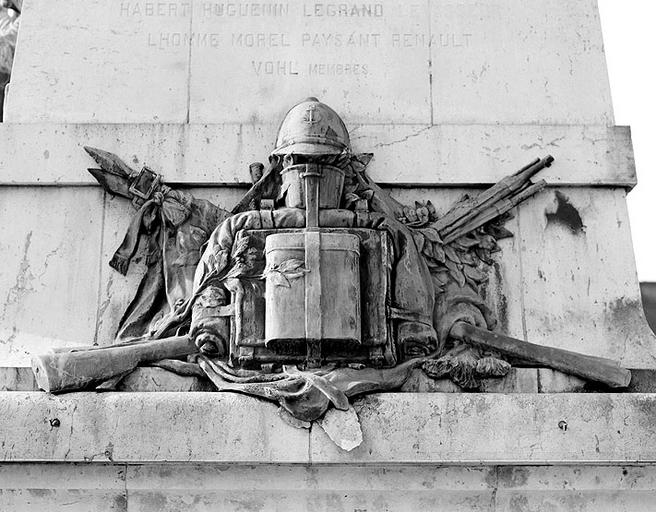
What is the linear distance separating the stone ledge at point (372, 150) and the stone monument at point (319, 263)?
0.06 feet

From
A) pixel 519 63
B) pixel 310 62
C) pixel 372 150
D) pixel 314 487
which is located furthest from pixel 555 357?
pixel 310 62

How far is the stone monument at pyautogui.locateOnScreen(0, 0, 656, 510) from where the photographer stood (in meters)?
7.49

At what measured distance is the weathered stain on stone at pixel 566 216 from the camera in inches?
338

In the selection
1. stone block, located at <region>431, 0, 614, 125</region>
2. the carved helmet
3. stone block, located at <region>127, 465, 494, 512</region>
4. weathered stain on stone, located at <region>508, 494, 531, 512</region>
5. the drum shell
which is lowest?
weathered stain on stone, located at <region>508, 494, 531, 512</region>

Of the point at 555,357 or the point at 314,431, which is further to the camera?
the point at 555,357

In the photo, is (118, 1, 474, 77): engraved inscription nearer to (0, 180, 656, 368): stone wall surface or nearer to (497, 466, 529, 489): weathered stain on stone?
(0, 180, 656, 368): stone wall surface

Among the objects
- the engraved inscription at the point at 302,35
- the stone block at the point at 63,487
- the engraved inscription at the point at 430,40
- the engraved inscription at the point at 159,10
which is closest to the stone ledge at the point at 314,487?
the stone block at the point at 63,487

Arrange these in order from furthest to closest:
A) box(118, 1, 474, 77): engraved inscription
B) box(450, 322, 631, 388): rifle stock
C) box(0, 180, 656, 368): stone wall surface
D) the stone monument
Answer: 1. box(118, 1, 474, 77): engraved inscription
2. box(0, 180, 656, 368): stone wall surface
3. box(450, 322, 631, 388): rifle stock
4. the stone monument

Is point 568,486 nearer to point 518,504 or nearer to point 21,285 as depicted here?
point 518,504

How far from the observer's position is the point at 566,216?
8609 millimetres

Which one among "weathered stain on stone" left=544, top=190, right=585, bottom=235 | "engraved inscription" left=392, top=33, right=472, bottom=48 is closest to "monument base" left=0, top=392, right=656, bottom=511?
"weathered stain on stone" left=544, top=190, right=585, bottom=235

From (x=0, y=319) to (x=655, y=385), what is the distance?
4.54 m

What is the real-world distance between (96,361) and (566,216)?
11.5 ft

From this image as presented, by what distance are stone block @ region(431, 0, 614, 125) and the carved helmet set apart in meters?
0.94
